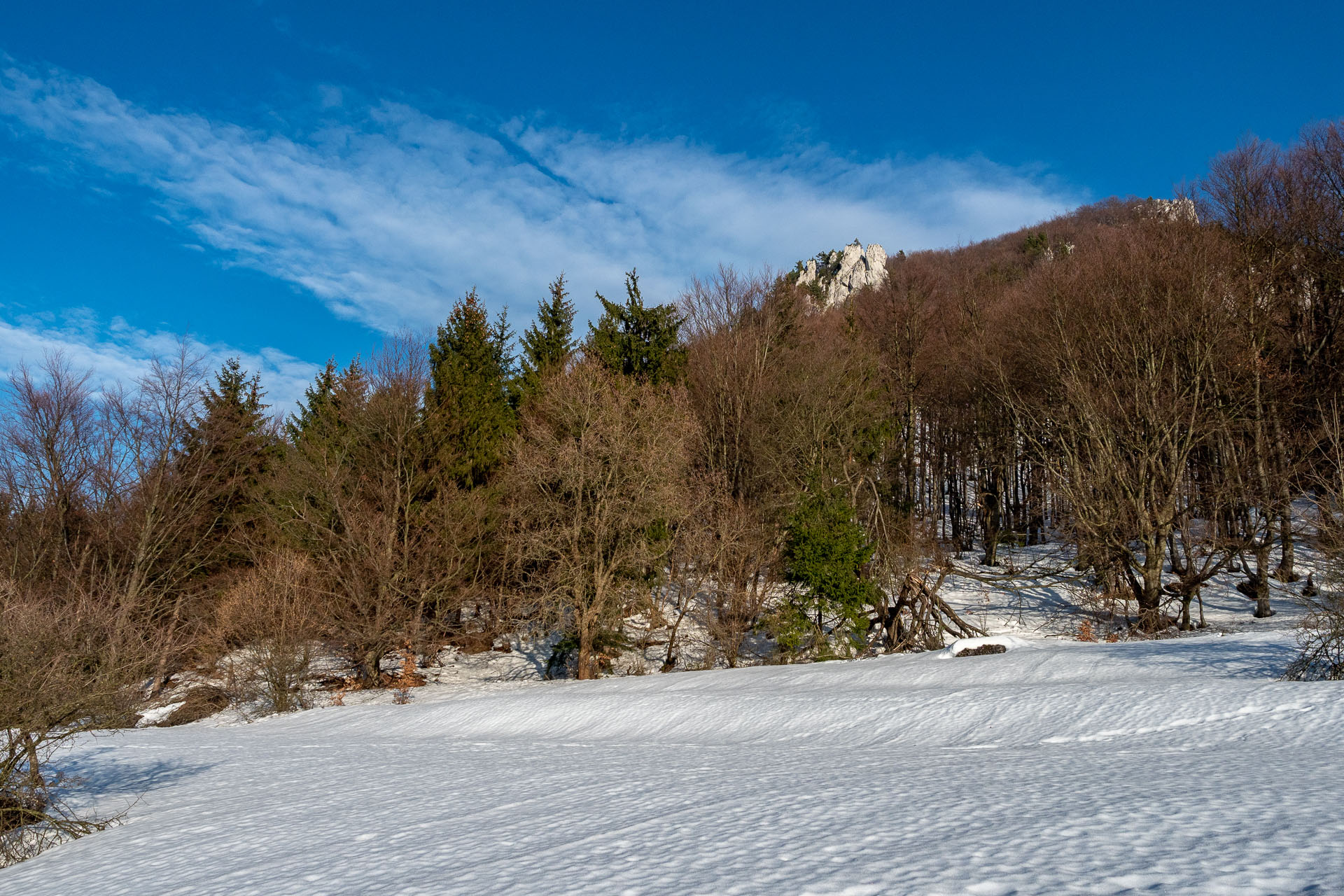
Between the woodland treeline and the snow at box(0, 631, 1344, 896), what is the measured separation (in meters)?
6.40

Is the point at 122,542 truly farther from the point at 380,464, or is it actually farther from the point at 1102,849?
the point at 1102,849

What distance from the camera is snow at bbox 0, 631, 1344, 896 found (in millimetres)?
4117

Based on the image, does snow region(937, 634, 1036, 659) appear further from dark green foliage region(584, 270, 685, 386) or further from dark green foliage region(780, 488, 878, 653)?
dark green foliage region(584, 270, 685, 386)

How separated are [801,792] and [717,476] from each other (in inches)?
752

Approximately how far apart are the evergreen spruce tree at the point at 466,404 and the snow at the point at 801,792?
466 inches

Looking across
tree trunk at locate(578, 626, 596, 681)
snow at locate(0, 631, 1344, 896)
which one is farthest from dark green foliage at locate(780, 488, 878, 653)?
tree trunk at locate(578, 626, 596, 681)

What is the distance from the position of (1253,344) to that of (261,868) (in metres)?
29.4

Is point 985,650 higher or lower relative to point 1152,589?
lower

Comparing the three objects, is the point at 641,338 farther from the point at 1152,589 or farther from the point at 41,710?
the point at 41,710

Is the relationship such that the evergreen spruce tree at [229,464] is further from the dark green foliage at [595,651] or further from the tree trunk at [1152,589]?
→ the tree trunk at [1152,589]

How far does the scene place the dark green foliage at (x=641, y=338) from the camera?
1237 inches

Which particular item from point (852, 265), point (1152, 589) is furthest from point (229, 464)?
point (852, 265)

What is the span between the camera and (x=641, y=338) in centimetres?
3209

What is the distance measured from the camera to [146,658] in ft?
30.0
